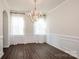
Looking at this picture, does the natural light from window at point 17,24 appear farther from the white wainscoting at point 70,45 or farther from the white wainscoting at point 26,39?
the white wainscoting at point 70,45

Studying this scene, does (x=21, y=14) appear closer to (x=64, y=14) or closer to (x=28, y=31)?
(x=28, y=31)

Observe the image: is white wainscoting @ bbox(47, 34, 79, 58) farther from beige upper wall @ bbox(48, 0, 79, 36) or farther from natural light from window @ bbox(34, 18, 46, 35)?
natural light from window @ bbox(34, 18, 46, 35)

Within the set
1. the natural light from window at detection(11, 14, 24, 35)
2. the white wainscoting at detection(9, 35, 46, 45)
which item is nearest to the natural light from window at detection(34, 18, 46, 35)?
the white wainscoting at detection(9, 35, 46, 45)

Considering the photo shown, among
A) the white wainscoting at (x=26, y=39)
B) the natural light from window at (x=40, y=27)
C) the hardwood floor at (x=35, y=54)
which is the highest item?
the natural light from window at (x=40, y=27)

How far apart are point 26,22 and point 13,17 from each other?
1243 mm

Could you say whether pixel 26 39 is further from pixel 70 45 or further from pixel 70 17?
pixel 70 17

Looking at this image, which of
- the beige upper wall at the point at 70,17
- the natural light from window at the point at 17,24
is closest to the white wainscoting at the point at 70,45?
the beige upper wall at the point at 70,17

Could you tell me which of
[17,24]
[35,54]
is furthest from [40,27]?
[35,54]

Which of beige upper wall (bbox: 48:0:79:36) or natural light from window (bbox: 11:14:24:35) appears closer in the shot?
beige upper wall (bbox: 48:0:79:36)

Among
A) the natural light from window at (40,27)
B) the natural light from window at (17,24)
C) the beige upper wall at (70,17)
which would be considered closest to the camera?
the beige upper wall at (70,17)

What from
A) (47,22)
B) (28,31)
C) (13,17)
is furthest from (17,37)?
(47,22)

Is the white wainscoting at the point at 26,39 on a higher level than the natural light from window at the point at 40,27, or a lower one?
lower

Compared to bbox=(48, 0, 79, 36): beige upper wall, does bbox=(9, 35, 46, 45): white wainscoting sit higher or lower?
lower

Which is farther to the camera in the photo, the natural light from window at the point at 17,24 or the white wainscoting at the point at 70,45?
the natural light from window at the point at 17,24
